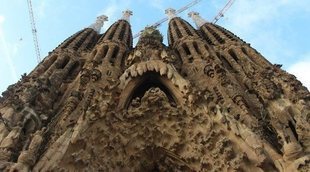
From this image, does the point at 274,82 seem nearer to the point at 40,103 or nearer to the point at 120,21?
the point at 40,103

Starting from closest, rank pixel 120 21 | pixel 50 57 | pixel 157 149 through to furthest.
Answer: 1. pixel 157 149
2. pixel 50 57
3. pixel 120 21

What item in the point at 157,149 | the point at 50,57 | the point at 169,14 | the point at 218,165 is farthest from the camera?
the point at 169,14

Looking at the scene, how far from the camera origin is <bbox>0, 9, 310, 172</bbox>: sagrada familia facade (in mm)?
10031

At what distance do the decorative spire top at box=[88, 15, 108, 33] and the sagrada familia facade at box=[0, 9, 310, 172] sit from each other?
32.8ft

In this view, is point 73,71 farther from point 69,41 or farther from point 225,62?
point 225,62

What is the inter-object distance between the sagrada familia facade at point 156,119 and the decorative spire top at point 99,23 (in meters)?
10.0

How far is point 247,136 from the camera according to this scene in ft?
34.6

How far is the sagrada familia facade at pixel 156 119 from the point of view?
395 inches

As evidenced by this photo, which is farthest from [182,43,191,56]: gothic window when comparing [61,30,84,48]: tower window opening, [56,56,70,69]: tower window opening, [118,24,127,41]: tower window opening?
[61,30,84,48]: tower window opening

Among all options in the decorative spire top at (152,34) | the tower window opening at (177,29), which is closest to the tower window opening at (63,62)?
the decorative spire top at (152,34)

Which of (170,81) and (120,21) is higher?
(120,21)

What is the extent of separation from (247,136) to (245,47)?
10.2 meters

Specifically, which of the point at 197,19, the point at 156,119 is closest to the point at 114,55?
the point at 156,119

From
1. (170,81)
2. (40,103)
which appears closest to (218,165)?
(170,81)
